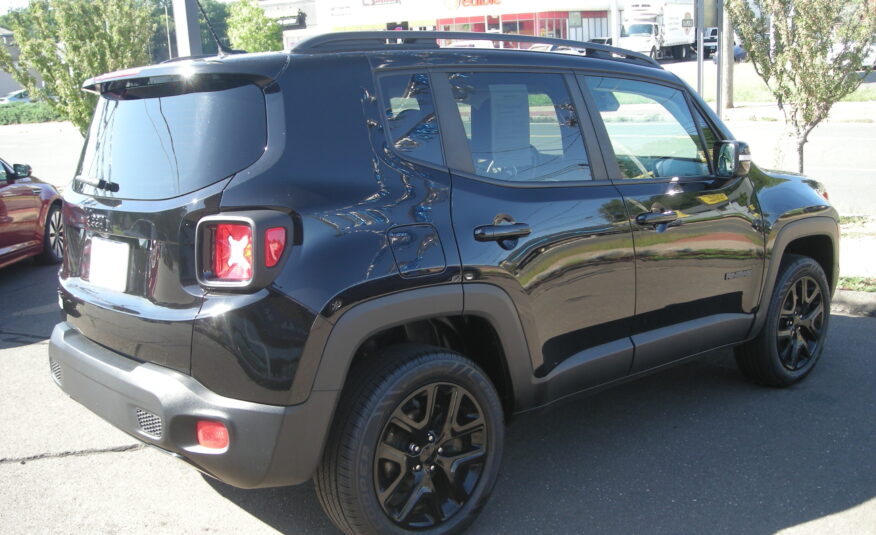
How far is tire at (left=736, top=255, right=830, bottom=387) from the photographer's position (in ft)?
15.2

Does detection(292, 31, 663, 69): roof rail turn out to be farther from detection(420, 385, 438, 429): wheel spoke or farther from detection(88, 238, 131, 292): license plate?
detection(420, 385, 438, 429): wheel spoke

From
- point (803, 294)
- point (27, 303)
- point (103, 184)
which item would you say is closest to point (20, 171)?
point (27, 303)

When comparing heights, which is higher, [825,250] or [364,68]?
[364,68]

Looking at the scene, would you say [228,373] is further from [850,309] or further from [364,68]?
[850,309]

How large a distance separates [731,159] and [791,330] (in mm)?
1146

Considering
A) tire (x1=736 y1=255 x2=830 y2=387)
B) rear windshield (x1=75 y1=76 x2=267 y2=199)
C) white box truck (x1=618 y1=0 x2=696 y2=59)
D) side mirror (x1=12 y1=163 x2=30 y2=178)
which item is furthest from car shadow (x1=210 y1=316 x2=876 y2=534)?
white box truck (x1=618 y1=0 x2=696 y2=59)

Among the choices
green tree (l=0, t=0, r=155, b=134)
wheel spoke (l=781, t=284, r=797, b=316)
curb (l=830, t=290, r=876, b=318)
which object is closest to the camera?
wheel spoke (l=781, t=284, r=797, b=316)

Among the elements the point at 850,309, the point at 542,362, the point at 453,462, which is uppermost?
the point at 542,362

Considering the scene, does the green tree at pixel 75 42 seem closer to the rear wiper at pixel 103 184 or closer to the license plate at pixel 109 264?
the rear wiper at pixel 103 184

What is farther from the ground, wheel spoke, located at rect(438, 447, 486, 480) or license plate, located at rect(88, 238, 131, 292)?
license plate, located at rect(88, 238, 131, 292)

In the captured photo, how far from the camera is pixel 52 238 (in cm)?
912

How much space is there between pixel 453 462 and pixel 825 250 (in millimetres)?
3042

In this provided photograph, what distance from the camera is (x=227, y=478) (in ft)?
9.40

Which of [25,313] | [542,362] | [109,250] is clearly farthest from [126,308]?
[25,313]
